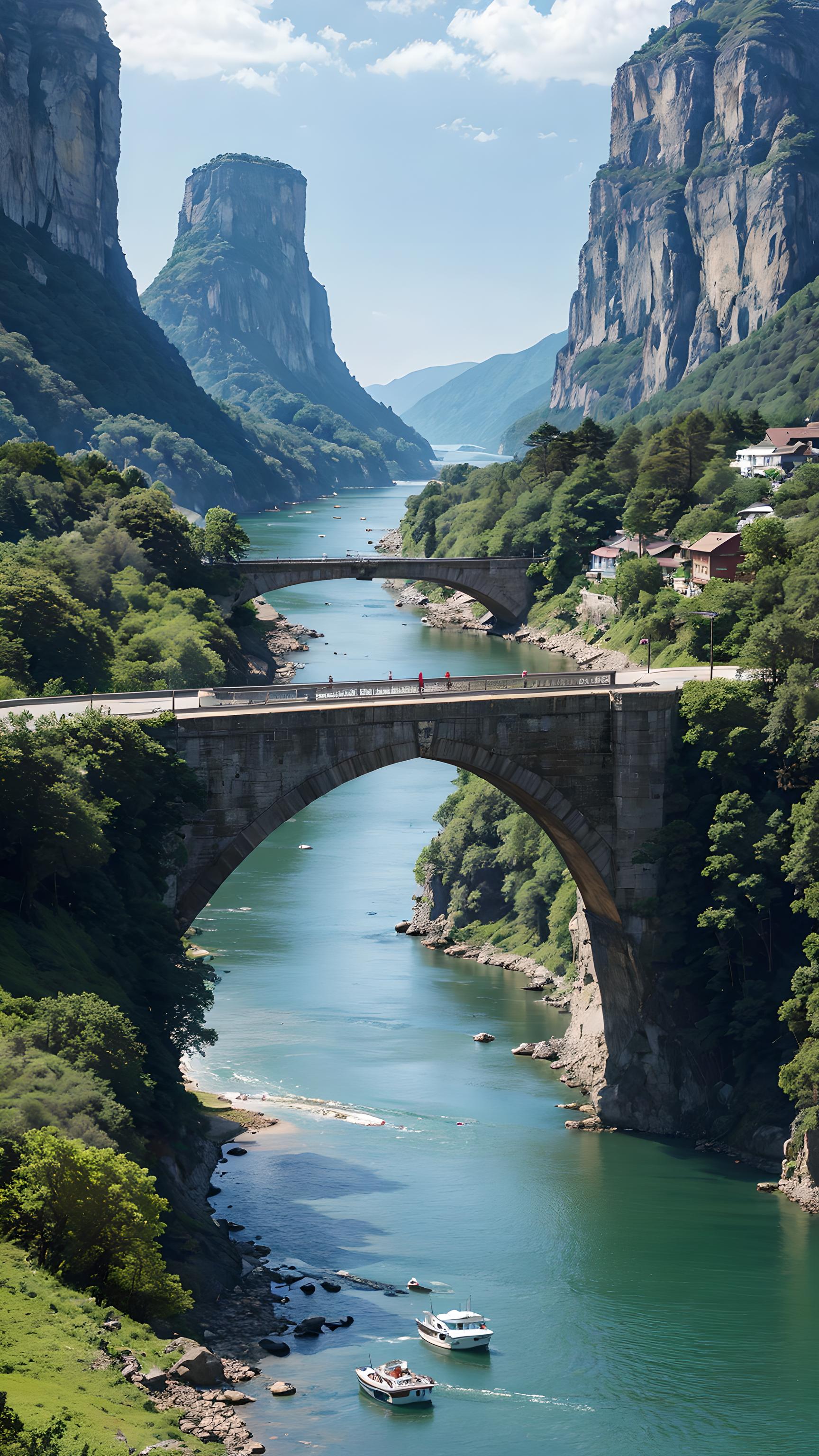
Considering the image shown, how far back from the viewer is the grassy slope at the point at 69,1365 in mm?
35781

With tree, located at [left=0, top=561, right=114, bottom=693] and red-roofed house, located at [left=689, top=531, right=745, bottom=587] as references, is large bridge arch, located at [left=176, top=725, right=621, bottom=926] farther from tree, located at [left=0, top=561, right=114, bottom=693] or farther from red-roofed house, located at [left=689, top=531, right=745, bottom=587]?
red-roofed house, located at [left=689, top=531, right=745, bottom=587]

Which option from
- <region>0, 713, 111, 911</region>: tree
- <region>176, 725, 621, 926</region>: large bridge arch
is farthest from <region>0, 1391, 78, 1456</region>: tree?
<region>176, 725, 621, 926</region>: large bridge arch

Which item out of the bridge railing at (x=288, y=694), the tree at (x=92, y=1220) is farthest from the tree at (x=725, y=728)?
the tree at (x=92, y=1220)

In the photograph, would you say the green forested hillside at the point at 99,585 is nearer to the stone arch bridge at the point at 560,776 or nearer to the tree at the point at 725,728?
the stone arch bridge at the point at 560,776

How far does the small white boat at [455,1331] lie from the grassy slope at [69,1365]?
9.51 meters

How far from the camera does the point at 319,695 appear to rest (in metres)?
63.2

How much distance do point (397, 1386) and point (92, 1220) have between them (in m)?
9.99

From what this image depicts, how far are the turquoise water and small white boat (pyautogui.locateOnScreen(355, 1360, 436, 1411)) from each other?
413mm

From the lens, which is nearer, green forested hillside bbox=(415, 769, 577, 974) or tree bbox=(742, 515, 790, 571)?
green forested hillside bbox=(415, 769, 577, 974)

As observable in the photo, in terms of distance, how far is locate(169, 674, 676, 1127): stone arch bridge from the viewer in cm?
5916

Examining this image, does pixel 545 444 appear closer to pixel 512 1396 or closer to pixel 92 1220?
pixel 512 1396

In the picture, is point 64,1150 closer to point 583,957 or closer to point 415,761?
point 583,957

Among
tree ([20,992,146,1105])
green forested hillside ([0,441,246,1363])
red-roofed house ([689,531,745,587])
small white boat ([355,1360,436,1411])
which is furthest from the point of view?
red-roofed house ([689,531,745,587])

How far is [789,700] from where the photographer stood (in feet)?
212
